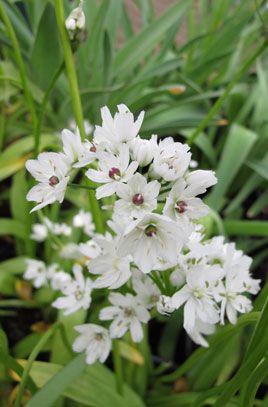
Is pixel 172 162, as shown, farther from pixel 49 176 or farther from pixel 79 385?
pixel 79 385

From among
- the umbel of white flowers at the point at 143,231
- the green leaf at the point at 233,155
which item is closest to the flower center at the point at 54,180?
the umbel of white flowers at the point at 143,231

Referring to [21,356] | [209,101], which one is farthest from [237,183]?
[21,356]

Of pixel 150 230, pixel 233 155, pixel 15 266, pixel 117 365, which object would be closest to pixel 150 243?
pixel 150 230

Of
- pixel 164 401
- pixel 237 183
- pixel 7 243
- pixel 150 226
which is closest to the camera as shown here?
pixel 150 226

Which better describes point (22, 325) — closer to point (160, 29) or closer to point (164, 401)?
point (164, 401)

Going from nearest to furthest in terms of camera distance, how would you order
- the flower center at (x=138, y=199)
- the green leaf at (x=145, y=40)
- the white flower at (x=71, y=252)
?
1. the flower center at (x=138, y=199)
2. the white flower at (x=71, y=252)
3. the green leaf at (x=145, y=40)

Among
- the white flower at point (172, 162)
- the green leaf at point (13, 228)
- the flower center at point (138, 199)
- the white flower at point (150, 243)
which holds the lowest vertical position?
the green leaf at point (13, 228)

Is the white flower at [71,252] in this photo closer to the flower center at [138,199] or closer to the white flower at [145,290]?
the white flower at [145,290]

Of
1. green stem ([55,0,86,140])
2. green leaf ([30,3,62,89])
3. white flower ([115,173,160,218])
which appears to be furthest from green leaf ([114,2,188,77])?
white flower ([115,173,160,218])
